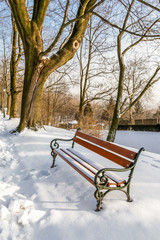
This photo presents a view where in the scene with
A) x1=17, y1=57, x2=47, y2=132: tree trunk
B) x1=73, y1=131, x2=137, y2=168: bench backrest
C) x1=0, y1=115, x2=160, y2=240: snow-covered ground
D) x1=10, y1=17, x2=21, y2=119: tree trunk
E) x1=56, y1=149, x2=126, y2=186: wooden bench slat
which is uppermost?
x1=10, y1=17, x2=21, y2=119: tree trunk

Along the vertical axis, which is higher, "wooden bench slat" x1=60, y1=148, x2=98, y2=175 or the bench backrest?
the bench backrest

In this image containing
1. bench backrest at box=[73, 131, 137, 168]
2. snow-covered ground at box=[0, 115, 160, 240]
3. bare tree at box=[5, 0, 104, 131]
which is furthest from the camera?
bare tree at box=[5, 0, 104, 131]

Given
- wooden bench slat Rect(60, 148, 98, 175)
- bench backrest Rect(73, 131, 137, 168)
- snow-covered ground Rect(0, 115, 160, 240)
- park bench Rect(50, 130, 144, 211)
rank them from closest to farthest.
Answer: snow-covered ground Rect(0, 115, 160, 240), park bench Rect(50, 130, 144, 211), bench backrest Rect(73, 131, 137, 168), wooden bench slat Rect(60, 148, 98, 175)

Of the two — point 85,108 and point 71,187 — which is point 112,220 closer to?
point 71,187

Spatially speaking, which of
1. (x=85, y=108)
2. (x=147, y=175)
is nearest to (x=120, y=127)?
(x=85, y=108)

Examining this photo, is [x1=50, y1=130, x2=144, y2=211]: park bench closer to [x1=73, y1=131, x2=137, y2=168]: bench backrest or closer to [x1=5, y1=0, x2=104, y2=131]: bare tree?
[x1=73, y1=131, x2=137, y2=168]: bench backrest

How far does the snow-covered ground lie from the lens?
7.05ft

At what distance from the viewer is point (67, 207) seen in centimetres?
267

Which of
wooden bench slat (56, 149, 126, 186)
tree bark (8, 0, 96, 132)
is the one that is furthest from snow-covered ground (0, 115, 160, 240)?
tree bark (8, 0, 96, 132)

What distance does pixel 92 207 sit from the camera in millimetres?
2654

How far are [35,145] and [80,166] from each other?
3.00 m

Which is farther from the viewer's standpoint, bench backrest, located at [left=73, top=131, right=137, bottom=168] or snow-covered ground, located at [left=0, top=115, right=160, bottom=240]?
bench backrest, located at [left=73, top=131, right=137, bottom=168]

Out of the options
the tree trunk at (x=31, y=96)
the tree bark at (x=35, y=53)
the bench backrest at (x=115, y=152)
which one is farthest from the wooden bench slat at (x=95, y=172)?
the tree bark at (x=35, y=53)

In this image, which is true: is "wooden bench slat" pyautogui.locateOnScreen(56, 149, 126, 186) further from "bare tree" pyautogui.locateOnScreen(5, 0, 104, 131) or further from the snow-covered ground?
"bare tree" pyautogui.locateOnScreen(5, 0, 104, 131)
